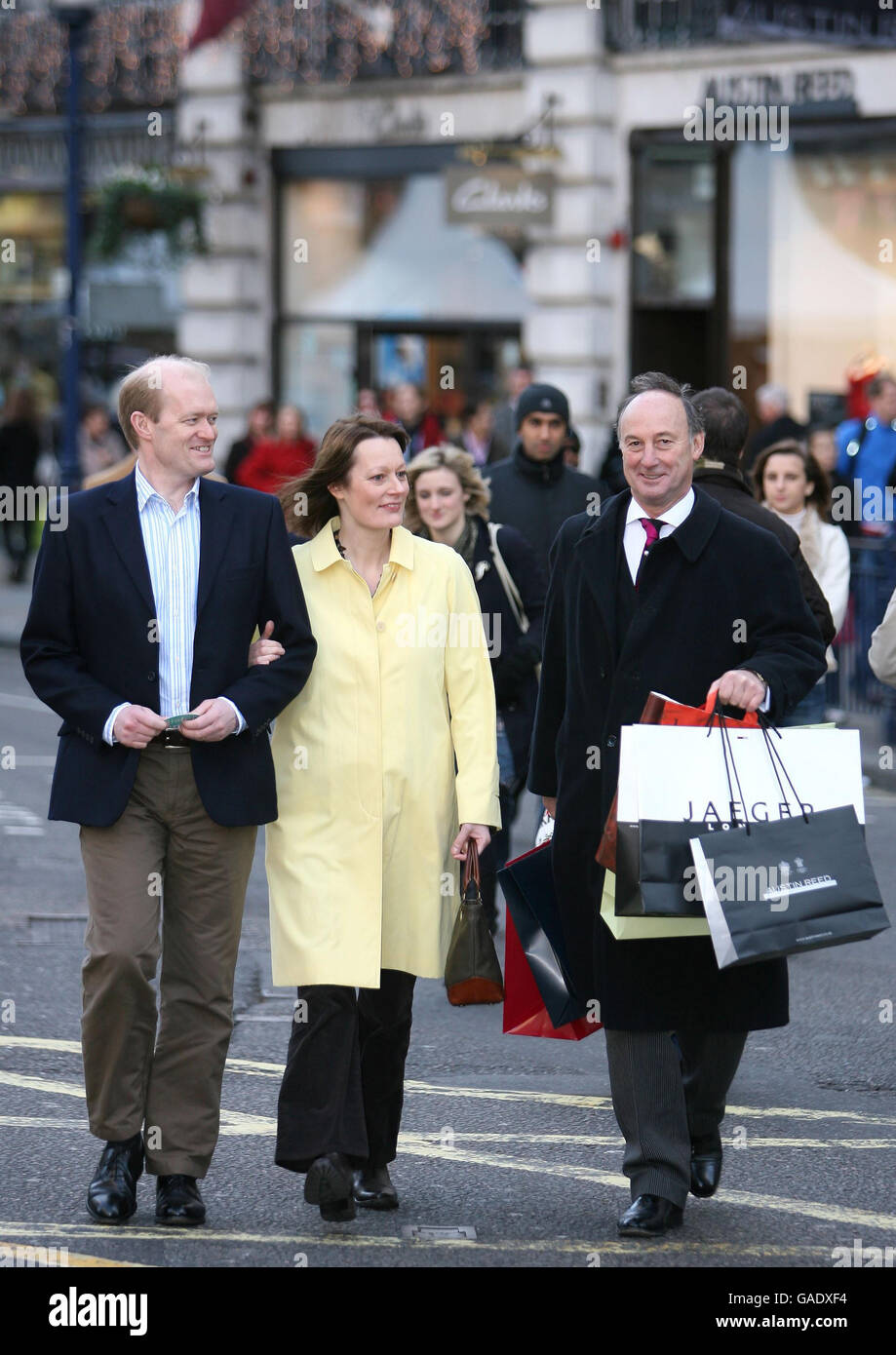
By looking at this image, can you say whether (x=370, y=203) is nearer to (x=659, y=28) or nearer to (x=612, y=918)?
(x=659, y=28)

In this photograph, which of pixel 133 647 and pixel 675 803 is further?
pixel 133 647

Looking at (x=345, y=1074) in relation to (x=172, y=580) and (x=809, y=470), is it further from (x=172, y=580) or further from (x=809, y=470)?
(x=809, y=470)

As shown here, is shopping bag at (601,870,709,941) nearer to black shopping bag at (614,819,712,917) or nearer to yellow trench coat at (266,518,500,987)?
black shopping bag at (614,819,712,917)

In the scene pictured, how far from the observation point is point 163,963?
4996 millimetres

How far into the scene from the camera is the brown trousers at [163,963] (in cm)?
496

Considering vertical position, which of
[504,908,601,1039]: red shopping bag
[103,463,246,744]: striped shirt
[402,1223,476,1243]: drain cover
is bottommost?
[402,1223,476,1243]: drain cover

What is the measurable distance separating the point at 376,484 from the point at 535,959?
120 cm

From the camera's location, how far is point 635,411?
5.05 metres

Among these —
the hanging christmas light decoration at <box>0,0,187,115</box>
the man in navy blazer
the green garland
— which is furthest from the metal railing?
the man in navy blazer

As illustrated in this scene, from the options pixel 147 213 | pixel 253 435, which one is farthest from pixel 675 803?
pixel 147 213

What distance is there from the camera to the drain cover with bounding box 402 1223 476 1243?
4.90 m

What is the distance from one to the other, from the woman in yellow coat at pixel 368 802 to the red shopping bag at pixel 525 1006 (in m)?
0.22

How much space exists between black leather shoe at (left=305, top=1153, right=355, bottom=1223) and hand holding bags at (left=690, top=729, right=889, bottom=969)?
3.27 ft

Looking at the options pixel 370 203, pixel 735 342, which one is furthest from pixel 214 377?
pixel 735 342
